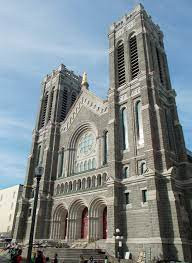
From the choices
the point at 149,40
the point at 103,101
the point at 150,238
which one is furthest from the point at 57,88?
the point at 150,238

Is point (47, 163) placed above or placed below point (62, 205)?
above

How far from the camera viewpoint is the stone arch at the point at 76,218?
106ft

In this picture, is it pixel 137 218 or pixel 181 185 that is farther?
pixel 181 185

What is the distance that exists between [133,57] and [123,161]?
1609 centimetres

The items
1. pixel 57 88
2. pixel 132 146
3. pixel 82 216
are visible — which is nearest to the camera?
pixel 132 146

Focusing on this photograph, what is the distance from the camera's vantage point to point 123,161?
98.9 ft

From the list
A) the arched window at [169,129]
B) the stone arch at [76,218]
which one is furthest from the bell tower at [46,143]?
the arched window at [169,129]

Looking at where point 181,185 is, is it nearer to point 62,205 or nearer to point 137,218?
point 137,218

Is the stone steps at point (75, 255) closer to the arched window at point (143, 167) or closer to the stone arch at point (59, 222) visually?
the stone arch at point (59, 222)

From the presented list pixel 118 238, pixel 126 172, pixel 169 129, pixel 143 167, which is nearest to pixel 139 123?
pixel 169 129

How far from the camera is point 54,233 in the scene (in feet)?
112

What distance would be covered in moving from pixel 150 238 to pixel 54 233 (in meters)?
15.9

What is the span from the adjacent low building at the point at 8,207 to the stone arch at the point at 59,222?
2530cm

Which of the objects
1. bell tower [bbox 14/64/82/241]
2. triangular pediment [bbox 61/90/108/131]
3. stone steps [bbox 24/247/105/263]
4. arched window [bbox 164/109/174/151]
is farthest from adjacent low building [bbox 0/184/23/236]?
arched window [bbox 164/109/174/151]
